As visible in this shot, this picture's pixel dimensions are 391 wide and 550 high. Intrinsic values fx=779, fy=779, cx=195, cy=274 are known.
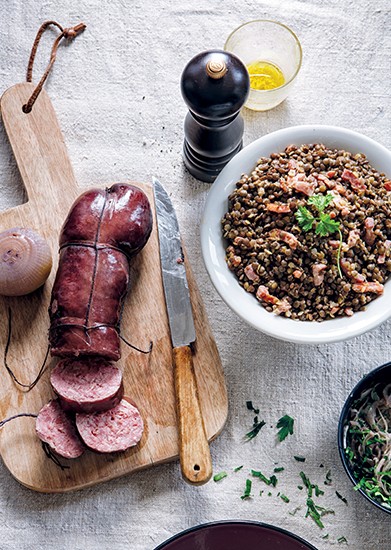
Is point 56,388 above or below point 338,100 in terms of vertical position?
below

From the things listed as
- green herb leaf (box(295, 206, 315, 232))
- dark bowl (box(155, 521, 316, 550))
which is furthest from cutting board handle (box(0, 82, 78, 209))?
dark bowl (box(155, 521, 316, 550))

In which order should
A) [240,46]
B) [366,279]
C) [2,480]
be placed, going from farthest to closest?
[240,46] < [2,480] < [366,279]

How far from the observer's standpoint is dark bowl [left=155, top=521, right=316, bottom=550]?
211 cm

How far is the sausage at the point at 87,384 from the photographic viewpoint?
2172mm

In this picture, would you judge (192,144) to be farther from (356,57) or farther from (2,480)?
(2,480)

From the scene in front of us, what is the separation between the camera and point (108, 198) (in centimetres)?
222

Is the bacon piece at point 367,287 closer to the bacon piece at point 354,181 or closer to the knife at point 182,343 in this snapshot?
the bacon piece at point 354,181

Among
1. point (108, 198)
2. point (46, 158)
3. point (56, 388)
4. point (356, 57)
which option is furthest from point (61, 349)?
point (356, 57)

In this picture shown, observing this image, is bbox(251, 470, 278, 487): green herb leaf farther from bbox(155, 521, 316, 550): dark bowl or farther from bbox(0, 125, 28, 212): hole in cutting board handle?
bbox(0, 125, 28, 212): hole in cutting board handle

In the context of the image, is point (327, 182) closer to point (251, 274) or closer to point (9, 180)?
point (251, 274)

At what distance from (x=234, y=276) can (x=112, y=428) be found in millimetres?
552

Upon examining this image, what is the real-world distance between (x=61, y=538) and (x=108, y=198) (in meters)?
1.00

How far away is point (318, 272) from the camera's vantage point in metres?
2.11

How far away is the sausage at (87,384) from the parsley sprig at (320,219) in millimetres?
681
